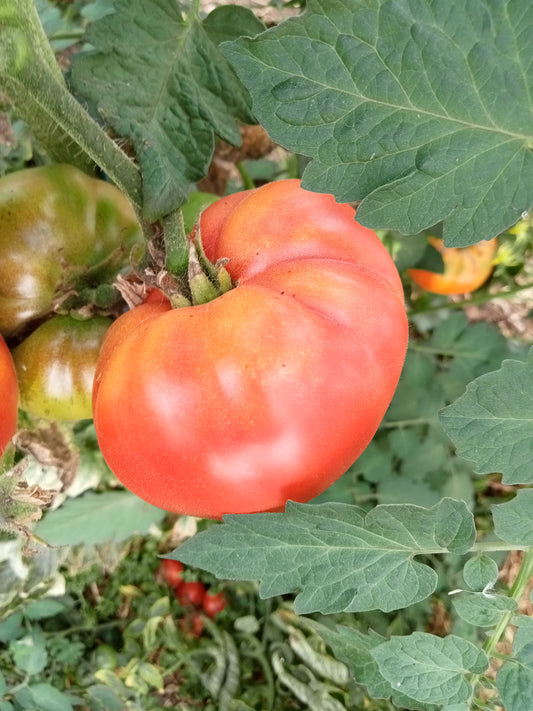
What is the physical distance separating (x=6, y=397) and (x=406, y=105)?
1.62 ft

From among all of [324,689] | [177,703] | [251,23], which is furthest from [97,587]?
[251,23]

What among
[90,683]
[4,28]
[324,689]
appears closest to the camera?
[4,28]

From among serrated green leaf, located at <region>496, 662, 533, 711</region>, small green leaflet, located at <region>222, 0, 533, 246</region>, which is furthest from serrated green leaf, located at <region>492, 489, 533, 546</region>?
small green leaflet, located at <region>222, 0, 533, 246</region>

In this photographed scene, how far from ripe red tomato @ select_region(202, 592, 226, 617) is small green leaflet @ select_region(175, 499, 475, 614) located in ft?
2.87

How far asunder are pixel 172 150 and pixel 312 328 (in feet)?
1.01

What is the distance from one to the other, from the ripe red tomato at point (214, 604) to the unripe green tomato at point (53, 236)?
82cm

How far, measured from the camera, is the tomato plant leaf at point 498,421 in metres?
0.58

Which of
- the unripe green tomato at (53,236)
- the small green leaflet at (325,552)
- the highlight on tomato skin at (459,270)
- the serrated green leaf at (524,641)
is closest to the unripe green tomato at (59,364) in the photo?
the unripe green tomato at (53,236)

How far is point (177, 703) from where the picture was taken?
1.37m

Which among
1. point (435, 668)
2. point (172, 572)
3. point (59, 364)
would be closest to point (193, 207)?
point (59, 364)

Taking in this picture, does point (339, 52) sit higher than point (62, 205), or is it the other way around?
point (339, 52)

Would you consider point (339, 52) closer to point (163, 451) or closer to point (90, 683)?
point (163, 451)

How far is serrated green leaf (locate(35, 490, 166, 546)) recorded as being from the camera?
1105mm

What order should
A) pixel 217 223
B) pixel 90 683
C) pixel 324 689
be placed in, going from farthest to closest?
pixel 90 683
pixel 324 689
pixel 217 223
